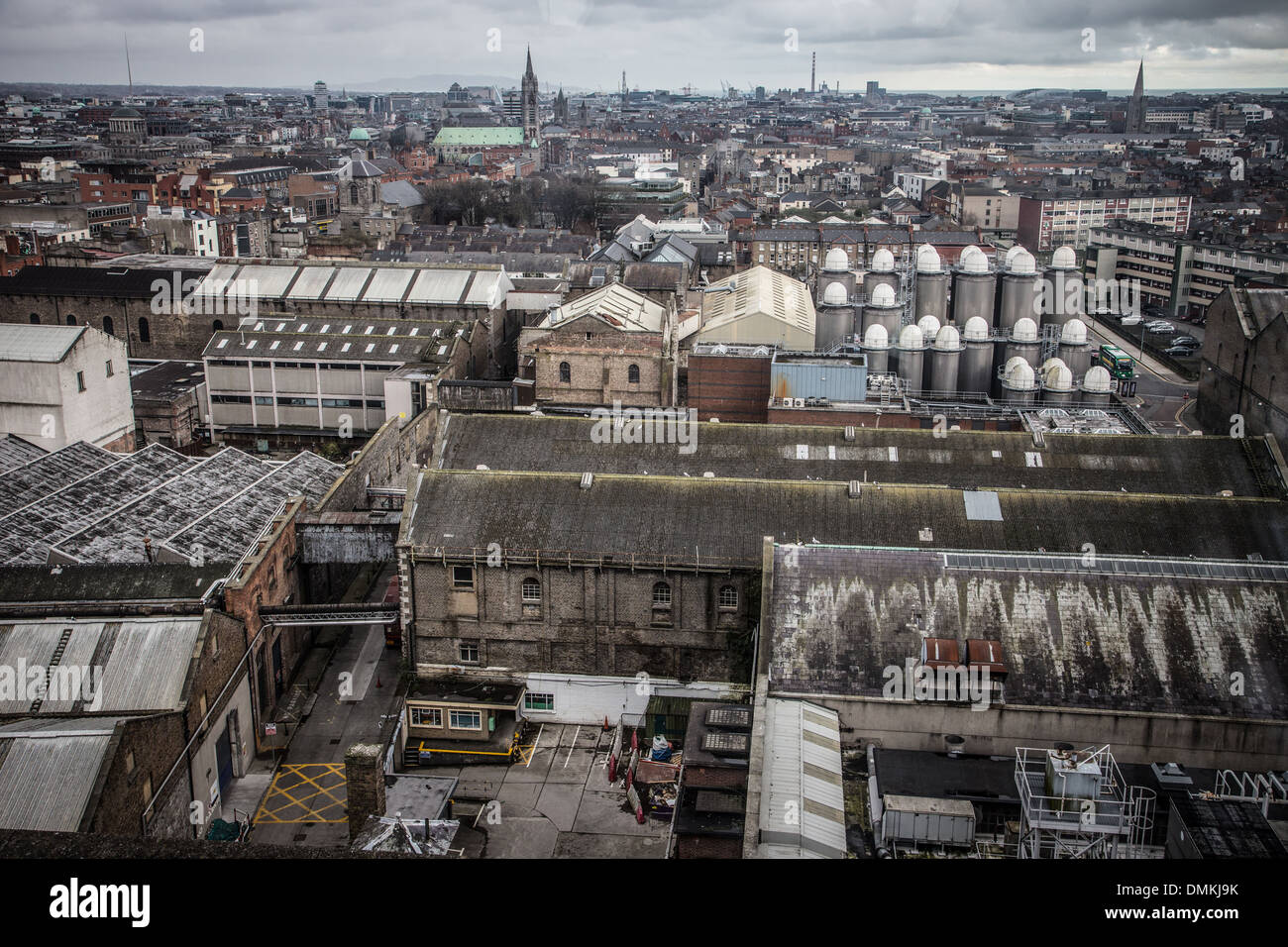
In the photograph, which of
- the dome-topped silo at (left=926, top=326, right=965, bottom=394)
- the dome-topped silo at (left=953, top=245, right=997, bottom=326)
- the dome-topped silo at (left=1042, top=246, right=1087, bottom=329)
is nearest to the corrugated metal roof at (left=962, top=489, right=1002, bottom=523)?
the dome-topped silo at (left=926, top=326, right=965, bottom=394)

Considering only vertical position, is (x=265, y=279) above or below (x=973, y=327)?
above

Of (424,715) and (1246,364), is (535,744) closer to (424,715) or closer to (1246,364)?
(424,715)

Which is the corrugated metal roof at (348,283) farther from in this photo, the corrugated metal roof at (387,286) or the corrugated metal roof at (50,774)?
the corrugated metal roof at (50,774)

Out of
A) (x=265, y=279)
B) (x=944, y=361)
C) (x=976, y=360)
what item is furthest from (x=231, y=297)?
(x=976, y=360)

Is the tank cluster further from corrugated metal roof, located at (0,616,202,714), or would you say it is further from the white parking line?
corrugated metal roof, located at (0,616,202,714)

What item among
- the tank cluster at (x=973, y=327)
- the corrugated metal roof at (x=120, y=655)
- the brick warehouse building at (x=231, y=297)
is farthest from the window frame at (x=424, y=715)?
the brick warehouse building at (x=231, y=297)

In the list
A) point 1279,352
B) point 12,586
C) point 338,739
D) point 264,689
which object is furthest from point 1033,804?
point 1279,352
